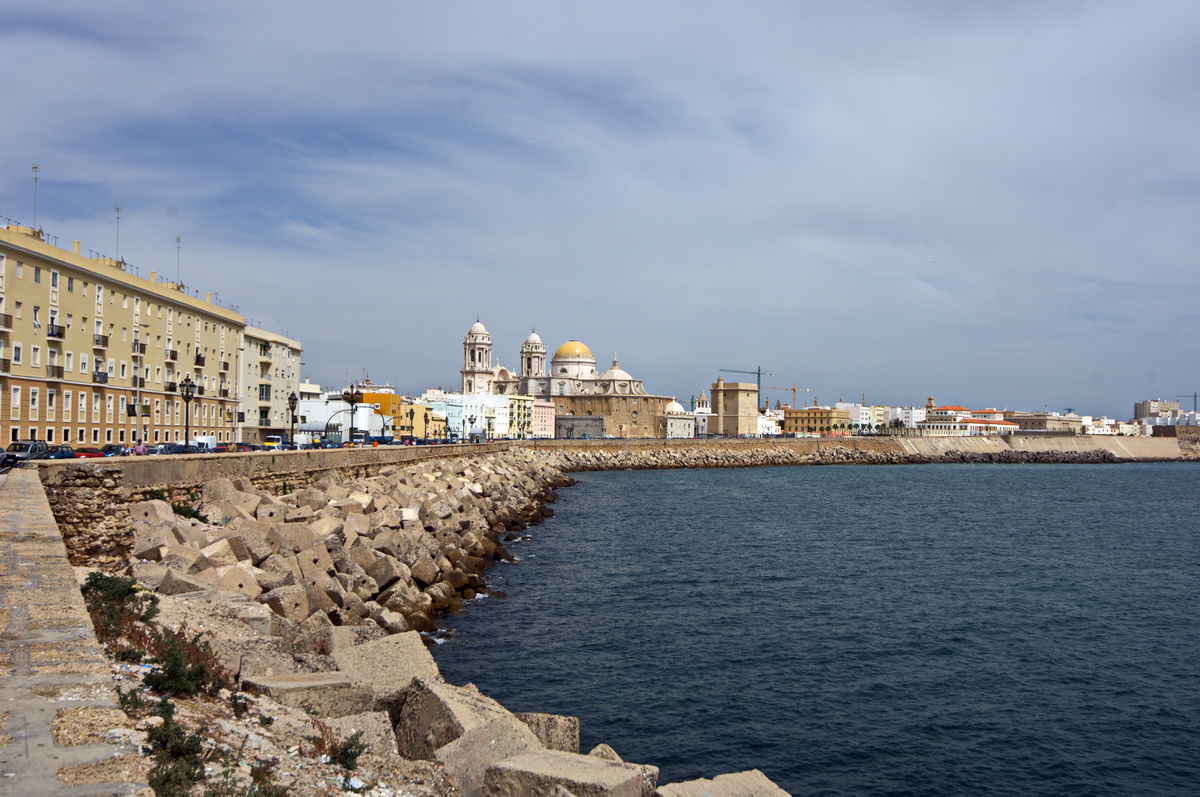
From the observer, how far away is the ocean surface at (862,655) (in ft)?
33.1

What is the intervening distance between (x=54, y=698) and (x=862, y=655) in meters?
12.3

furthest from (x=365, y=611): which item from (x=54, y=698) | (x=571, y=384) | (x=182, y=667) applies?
(x=571, y=384)

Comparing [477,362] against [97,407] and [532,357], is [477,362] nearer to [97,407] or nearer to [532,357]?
[532,357]

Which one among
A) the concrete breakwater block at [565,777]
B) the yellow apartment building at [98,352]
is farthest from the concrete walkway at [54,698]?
the yellow apartment building at [98,352]

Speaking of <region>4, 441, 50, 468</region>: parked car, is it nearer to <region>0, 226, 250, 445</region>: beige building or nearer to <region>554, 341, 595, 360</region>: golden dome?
<region>0, 226, 250, 445</region>: beige building

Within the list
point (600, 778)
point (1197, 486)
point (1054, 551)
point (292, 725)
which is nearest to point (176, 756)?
point (292, 725)

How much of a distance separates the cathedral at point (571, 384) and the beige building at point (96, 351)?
245ft

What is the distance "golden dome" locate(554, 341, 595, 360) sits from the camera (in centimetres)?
13275

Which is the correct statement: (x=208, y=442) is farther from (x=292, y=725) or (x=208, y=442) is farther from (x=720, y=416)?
(x=720, y=416)

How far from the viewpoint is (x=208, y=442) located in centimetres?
3450

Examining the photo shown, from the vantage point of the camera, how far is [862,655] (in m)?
14.1

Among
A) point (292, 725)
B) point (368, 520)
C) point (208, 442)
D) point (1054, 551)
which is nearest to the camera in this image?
point (292, 725)

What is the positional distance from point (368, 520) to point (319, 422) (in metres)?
47.3

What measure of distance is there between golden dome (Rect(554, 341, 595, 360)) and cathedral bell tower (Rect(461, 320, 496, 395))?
1138 centimetres
